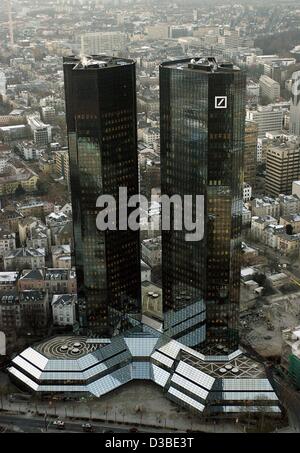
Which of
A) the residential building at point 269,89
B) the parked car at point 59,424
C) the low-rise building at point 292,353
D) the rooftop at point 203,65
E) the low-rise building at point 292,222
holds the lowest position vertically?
the parked car at point 59,424

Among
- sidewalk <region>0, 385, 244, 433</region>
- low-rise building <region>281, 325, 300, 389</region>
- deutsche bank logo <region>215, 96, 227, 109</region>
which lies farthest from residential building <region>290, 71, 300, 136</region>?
sidewalk <region>0, 385, 244, 433</region>

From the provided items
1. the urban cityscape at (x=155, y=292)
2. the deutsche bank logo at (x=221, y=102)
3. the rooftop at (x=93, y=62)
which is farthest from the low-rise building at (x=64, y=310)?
the deutsche bank logo at (x=221, y=102)

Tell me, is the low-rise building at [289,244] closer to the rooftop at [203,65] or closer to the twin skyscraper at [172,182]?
the twin skyscraper at [172,182]

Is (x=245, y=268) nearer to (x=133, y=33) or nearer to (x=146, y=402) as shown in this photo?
(x=146, y=402)

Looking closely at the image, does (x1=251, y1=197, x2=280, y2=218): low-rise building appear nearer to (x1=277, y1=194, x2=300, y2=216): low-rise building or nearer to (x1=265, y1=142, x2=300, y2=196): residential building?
(x1=277, y1=194, x2=300, y2=216): low-rise building

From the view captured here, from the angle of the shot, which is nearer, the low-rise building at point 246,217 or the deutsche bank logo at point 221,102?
the deutsche bank logo at point 221,102

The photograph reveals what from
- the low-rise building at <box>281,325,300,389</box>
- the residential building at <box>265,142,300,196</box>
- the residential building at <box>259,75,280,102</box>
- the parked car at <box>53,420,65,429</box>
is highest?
the residential building at <box>259,75,280,102</box>
